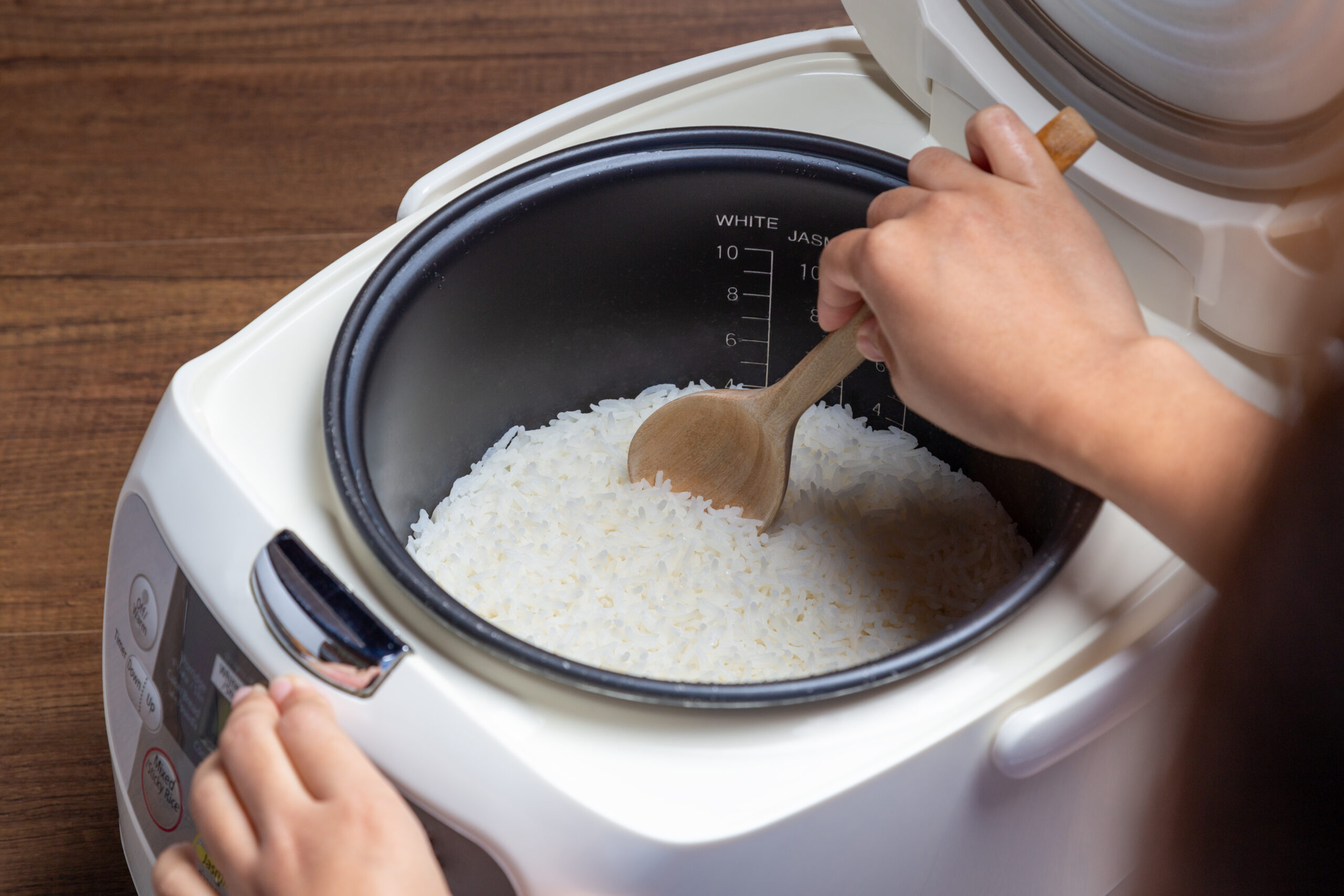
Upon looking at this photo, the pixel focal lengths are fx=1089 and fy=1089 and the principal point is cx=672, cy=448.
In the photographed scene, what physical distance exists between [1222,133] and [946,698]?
0.39 meters

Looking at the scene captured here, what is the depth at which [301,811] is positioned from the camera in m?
0.52

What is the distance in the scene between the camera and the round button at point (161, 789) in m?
0.67

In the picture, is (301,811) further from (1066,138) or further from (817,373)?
(1066,138)

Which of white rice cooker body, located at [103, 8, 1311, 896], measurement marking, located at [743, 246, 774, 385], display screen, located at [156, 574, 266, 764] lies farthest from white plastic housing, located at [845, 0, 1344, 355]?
display screen, located at [156, 574, 266, 764]

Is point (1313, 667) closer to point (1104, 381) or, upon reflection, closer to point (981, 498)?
point (1104, 381)

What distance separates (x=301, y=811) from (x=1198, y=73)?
65 centimetres

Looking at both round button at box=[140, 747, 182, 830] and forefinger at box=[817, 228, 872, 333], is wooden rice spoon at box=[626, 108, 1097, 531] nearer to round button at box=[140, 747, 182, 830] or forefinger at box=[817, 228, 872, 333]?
forefinger at box=[817, 228, 872, 333]

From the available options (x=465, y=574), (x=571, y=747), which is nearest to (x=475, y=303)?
(x=465, y=574)

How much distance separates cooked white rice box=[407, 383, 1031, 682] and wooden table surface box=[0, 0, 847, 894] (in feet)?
1.84

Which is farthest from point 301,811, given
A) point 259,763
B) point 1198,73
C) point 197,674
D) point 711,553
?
point 1198,73

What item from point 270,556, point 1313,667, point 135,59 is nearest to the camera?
point 1313,667

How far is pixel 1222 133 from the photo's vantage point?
66cm

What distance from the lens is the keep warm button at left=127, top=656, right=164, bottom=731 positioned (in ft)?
2.19

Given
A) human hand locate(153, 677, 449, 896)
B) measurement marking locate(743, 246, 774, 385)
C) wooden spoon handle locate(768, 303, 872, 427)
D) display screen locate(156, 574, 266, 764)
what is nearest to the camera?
human hand locate(153, 677, 449, 896)
